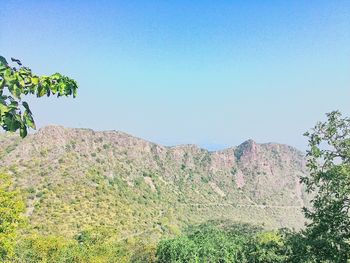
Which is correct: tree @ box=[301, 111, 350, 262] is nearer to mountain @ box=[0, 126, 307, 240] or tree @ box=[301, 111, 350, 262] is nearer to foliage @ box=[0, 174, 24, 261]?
foliage @ box=[0, 174, 24, 261]

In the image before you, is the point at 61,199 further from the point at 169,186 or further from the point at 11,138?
the point at 169,186

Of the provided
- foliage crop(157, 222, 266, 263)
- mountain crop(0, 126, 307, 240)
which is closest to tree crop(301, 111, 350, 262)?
foliage crop(157, 222, 266, 263)

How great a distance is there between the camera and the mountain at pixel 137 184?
322ft

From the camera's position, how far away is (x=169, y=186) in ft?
495

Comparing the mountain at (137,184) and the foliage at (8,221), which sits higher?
the mountain at (137,184)

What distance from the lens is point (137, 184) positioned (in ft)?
441

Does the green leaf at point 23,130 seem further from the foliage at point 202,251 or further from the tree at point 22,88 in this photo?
the foliage at point 202,251

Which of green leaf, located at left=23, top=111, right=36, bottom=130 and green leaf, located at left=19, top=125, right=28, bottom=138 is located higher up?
green leaf, located at left=23, top=111, right=36, bottom=130

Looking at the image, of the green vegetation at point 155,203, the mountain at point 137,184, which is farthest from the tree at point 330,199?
the mountain at point 137,184

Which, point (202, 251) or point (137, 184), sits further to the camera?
point (137, 184)

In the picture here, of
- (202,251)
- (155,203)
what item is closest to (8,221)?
(202,251)

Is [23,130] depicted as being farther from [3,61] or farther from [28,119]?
[3,61]

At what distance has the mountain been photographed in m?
98.1

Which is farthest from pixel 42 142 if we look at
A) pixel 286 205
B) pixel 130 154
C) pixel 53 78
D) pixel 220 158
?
pixel 53 78
